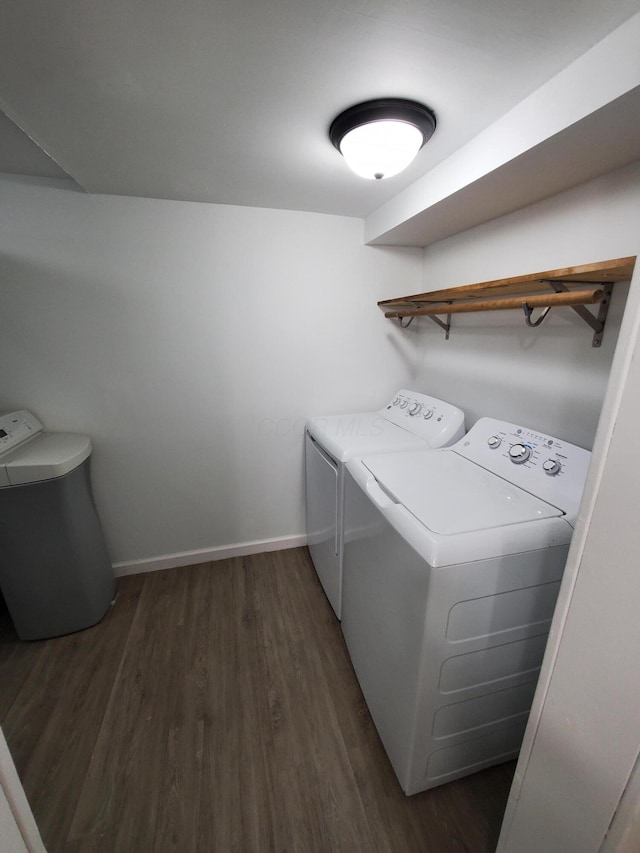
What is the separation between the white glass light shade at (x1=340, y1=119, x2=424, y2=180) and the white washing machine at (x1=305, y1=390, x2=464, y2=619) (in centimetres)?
105

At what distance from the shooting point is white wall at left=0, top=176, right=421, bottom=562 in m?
1.63

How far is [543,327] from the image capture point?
1302 mm

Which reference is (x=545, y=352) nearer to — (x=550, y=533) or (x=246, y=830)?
(x=550, y=533)

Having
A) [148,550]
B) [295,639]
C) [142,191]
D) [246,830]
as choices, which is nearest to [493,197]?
[142,191]

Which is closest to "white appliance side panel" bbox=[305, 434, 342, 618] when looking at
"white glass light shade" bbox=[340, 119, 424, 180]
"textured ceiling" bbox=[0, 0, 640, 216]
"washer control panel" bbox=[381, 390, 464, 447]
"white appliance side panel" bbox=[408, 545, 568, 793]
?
"washer control panel" bbox=[381, 390, 464, 447]

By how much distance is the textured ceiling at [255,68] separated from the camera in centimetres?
68

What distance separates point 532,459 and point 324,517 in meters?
1.02

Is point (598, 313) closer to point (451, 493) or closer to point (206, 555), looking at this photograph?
point (451, 493)

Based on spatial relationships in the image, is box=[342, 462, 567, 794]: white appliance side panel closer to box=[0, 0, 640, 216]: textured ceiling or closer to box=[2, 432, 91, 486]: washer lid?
box=[0, 0, 640, 216]: textured ceiling

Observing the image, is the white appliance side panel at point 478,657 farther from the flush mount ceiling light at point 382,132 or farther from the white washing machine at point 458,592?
the flush mount ceiling light at point 382,132

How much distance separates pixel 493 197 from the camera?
1.26 metres

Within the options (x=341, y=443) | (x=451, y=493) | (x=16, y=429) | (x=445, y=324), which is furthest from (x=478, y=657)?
(x=16, y=429)

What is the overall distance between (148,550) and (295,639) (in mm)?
1108

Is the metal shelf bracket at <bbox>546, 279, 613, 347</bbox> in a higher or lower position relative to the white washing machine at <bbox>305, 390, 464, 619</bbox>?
higher
